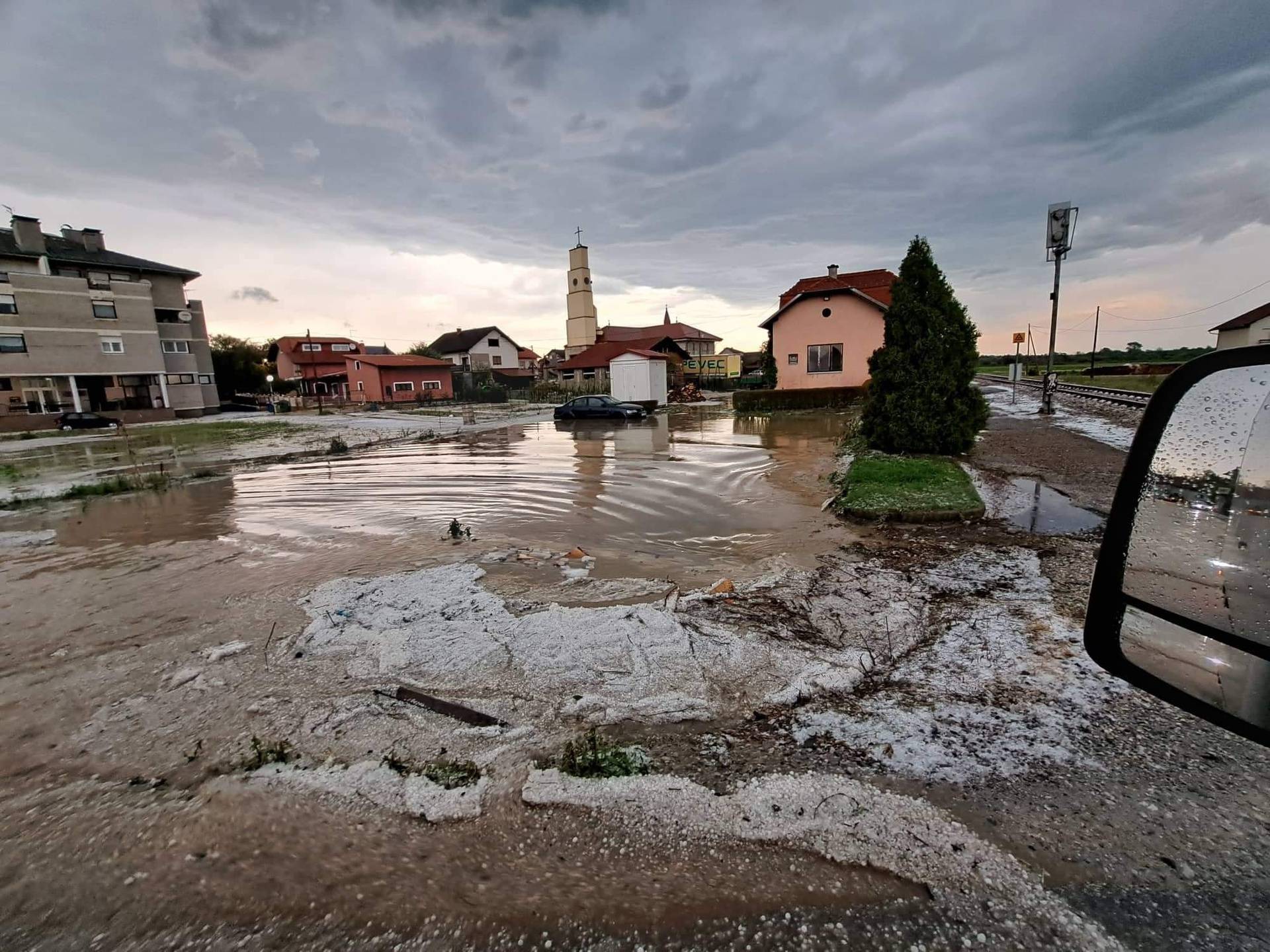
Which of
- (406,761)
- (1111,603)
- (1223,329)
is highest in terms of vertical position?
(1223,329)

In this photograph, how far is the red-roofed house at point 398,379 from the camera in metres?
53.3

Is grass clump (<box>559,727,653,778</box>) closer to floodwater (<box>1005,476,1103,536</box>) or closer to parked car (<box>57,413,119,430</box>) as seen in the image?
floodwater (<box>1005,476,1103,536</box>)

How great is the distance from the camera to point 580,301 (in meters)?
78.0

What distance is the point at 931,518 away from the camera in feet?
26.6

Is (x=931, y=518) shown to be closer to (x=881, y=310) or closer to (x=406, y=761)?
(x=406, y=761)

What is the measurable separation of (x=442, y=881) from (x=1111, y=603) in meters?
2.87

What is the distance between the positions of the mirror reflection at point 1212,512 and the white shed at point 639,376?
3444cm

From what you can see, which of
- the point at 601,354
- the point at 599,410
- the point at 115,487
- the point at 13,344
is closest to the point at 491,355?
the point at 601,354

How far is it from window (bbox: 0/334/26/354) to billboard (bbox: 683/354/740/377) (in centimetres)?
5109

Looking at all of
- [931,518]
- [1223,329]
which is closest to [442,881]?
[931,518]

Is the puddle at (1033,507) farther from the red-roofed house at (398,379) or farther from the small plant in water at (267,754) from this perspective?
the red-roofed house at (398,379)

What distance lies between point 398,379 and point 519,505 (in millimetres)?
49190

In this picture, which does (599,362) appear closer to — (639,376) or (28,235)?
(639,376)


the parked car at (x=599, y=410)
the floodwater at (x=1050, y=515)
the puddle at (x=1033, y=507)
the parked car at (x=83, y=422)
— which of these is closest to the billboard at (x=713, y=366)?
the parked car at (x=599, y=410)
